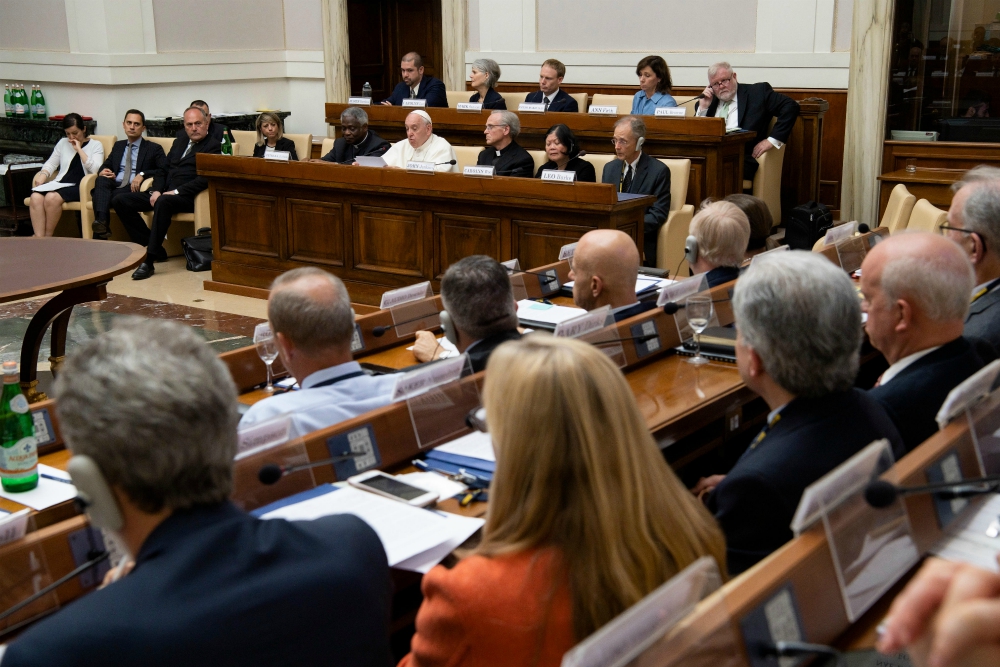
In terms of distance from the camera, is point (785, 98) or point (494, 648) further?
point (785, 98)

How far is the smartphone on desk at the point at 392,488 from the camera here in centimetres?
198

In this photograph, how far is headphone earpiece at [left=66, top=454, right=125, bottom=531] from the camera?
1.19 meters

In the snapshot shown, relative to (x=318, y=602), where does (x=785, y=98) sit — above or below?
above

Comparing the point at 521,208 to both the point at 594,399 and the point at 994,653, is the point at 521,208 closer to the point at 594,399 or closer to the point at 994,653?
the point at 594,399

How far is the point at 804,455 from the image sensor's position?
178 centimetres

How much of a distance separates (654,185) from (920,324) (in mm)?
4157

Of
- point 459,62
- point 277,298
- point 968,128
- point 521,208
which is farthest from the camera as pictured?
point 459,62

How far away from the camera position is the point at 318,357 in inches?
94.0

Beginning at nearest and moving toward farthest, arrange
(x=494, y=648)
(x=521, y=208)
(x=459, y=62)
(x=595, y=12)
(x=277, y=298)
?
(x=494, y=648) < (x=277, y=298) < (x=521, y=208) < (x=595, y=12) < (x=459, y=62)

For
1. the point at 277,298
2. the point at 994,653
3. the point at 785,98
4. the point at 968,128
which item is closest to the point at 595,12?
the point at 785,98

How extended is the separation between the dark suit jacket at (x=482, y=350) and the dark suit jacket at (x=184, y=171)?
19.3 feet

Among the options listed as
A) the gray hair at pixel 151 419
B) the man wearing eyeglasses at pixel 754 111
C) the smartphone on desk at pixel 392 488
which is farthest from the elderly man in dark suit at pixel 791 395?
the man wearing eyeglasses at pixel 754 111

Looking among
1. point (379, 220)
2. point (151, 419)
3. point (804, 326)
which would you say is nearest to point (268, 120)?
point (379, 220)

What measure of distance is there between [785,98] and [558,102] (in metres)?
1.75
